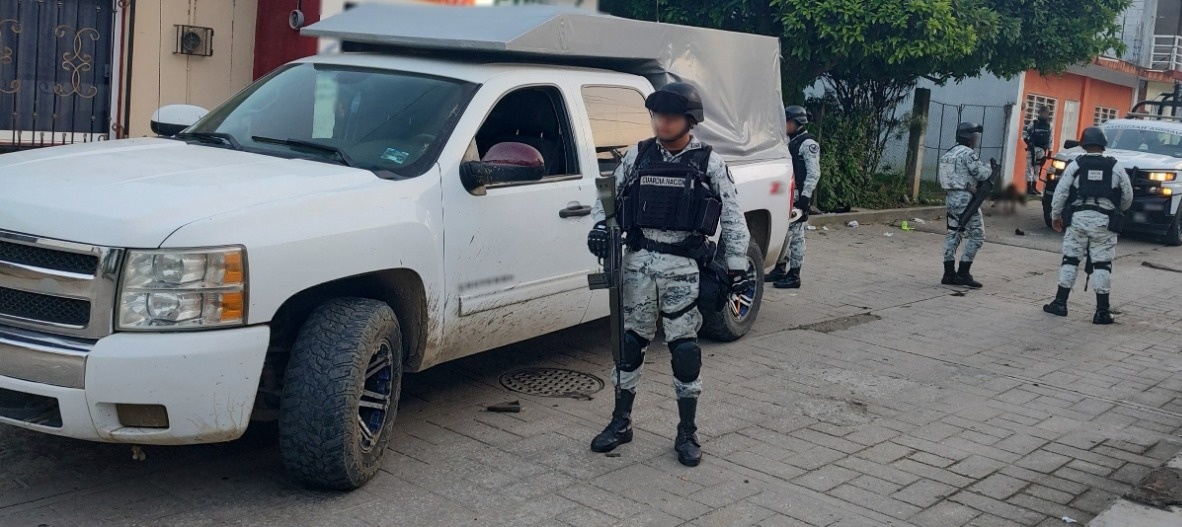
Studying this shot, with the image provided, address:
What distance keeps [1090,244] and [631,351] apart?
6164 millimetres

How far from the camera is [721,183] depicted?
538 cm

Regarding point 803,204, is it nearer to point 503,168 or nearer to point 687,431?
Answer: point 687,431

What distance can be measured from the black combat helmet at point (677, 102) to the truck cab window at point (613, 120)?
3.62 ft

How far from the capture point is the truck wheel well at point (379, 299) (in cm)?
469

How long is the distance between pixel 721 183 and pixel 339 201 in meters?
1.77

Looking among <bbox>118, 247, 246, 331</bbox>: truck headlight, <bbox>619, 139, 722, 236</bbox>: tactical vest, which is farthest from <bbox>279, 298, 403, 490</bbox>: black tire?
<bbox>619, 139, 722, 236</bbox>: tactical vest

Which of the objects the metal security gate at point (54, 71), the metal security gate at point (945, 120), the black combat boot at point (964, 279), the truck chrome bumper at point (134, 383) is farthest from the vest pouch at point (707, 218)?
the metal security gate at point (945, 120)

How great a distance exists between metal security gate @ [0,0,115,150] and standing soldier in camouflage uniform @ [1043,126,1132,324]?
26.9 feet

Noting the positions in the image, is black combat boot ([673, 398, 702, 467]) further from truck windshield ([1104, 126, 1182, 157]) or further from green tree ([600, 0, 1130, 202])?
truck windshield ([1104, 126, 1182, 157])

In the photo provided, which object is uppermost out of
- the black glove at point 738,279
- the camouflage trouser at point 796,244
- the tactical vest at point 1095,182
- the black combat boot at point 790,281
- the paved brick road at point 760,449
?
the tactical vest at point 1095,182

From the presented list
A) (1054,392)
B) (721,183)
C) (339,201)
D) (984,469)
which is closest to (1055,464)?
(984,469)

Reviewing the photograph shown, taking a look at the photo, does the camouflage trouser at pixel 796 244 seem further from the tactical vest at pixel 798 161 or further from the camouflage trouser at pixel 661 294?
the camouflage trouser at pixel 661 294

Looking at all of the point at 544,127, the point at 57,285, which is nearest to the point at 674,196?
the point at 544,127

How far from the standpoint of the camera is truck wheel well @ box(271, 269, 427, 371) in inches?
185
